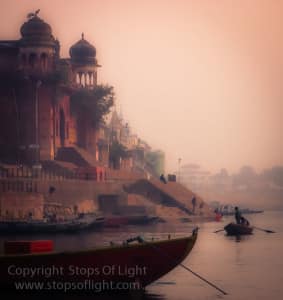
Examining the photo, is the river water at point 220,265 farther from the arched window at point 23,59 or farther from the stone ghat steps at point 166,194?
the arched window at point 23,59

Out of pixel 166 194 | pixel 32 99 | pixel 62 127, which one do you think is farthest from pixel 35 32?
pixel 166 194

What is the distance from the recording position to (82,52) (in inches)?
3177

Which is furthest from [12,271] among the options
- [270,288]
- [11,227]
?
[11,227]

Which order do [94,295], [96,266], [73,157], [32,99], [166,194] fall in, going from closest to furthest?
[96,266]
[94,295]
[32,99]
[73,157]
[166,194]

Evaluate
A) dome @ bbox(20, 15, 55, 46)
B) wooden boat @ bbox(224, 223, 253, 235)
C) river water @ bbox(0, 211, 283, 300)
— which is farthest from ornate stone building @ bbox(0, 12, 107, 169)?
wooden boat @ bbox(224, 223, 253, 235)

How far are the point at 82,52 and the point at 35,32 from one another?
9.82 meters

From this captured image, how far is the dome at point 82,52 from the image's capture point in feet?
264

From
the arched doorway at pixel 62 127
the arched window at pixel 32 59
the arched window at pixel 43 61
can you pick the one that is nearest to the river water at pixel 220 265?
the arched doorway at pixel 62 127

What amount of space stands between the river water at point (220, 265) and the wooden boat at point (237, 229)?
1.32ft

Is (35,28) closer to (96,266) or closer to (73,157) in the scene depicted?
(73,157)

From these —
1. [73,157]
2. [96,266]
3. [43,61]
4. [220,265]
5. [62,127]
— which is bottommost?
[220,265]

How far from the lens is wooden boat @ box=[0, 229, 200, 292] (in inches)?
1159

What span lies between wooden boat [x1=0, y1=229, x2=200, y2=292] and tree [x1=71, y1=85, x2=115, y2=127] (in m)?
48.3

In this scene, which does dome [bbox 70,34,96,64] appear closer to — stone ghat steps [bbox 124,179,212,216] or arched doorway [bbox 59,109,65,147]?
arched doorway [bbox 59,109,65,147]
